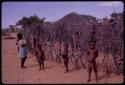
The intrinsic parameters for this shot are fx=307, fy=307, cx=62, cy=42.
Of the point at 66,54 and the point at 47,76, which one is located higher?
the point at 66,54

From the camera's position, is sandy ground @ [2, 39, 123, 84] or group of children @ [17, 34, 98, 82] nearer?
group of children @ [17, 34, 98, 82]

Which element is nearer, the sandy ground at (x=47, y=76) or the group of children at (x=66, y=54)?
the group of children at (x=66, y=54)

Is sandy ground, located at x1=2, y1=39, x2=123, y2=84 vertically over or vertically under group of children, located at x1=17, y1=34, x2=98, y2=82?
under

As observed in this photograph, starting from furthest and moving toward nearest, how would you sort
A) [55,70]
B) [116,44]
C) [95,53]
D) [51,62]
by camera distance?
[51,62] < [55,70] < [116,44] < [95,53]

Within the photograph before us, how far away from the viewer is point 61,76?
1014 centimetres

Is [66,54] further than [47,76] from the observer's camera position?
Yes

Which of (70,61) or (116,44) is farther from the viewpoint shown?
(70,61)

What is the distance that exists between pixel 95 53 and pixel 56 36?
14.1ft

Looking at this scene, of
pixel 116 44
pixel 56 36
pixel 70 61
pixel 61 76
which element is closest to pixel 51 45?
pixel 56 36

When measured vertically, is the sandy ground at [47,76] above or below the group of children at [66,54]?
below

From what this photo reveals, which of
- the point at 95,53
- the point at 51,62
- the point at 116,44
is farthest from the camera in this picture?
the point at 51,62

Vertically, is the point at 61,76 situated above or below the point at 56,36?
below

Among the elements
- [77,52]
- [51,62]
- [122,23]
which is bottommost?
[51,62]

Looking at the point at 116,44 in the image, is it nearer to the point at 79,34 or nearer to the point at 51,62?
the point at 79,34
